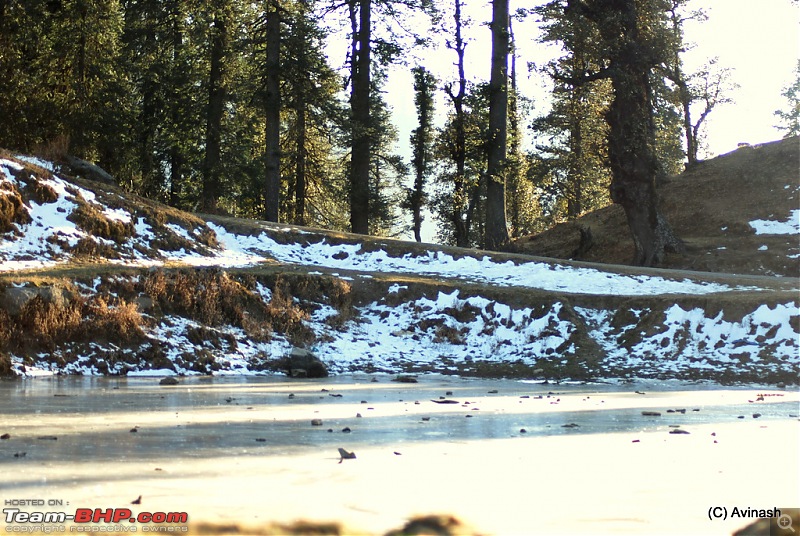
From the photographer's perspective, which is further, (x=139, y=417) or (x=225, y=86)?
(x=225, y=86)

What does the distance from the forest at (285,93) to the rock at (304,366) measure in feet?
Answer: 30.2

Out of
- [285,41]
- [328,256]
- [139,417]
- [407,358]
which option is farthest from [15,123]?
[139,417]

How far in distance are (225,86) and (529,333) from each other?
2016 cm

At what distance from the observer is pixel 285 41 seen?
29859mm

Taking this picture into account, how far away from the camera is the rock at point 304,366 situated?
13.5 meters

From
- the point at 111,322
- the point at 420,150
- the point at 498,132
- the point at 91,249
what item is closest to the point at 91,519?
the point at 111,322

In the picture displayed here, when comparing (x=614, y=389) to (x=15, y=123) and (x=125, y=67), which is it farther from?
(x=125, y=67)

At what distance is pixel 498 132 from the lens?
30.6 m

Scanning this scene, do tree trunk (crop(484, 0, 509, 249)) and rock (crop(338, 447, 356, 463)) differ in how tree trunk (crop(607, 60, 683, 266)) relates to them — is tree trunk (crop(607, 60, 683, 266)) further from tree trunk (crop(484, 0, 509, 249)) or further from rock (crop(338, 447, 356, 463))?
rock (crop(338, 447, 356, 463))

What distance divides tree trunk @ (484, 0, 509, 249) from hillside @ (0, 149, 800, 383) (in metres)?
10.4

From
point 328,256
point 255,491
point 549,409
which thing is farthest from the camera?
point 328,256

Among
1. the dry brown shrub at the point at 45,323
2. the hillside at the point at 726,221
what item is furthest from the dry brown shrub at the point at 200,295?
the hillside at the point at 726,221

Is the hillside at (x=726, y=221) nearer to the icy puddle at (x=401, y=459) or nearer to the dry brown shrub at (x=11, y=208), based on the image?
the dry brown shrub at (x=11, y=208)

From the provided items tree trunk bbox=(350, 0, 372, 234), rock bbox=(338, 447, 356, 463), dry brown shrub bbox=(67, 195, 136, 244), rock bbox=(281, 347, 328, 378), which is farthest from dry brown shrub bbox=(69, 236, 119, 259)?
tree trunk bbox=(350, 0, 372, 234)
